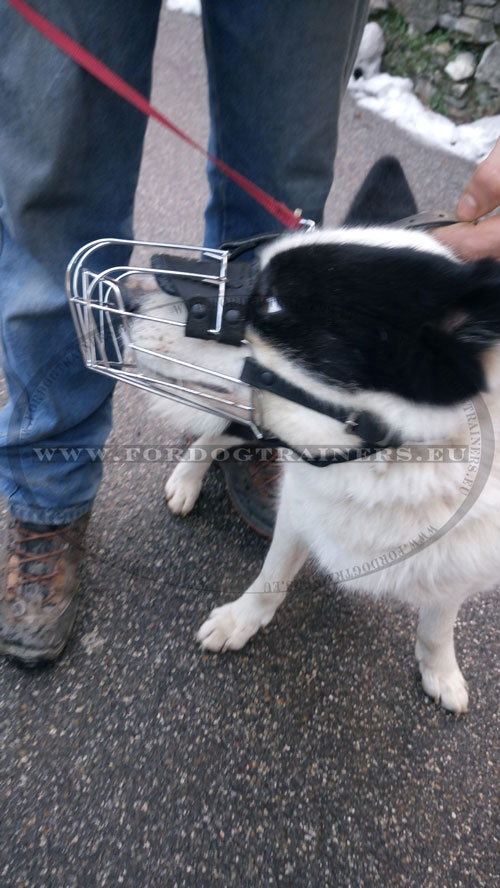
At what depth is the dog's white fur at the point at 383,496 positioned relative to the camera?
73 centimetres

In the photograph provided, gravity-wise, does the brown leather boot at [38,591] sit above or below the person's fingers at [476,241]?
Result: below

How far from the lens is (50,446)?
118cm

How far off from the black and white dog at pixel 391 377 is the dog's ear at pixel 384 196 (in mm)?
314

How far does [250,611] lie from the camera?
49.3 inches

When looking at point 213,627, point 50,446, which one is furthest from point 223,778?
point 50,446

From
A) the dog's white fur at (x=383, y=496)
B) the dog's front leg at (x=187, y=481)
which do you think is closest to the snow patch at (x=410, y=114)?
the dog's front leg at (x=187, y=481)

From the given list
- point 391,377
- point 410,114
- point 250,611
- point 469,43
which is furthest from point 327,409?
point 469,43

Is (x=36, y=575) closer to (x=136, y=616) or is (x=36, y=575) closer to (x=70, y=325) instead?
(x=136, y=616)

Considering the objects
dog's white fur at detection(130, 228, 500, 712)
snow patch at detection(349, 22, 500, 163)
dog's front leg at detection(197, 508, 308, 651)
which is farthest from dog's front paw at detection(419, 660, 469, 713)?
snow patch at detection(349, 22, 500, 163)

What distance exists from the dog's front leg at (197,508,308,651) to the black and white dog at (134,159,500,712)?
0.31m

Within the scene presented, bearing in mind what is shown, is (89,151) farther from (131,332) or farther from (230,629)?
(230,629)

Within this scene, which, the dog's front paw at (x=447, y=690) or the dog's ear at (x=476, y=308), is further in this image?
the dog's front paw at (x=447, y=690)

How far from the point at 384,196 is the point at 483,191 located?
13.9 inches

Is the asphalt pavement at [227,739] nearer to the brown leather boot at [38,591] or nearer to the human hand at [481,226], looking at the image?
the brown leather boot at [38,591]
